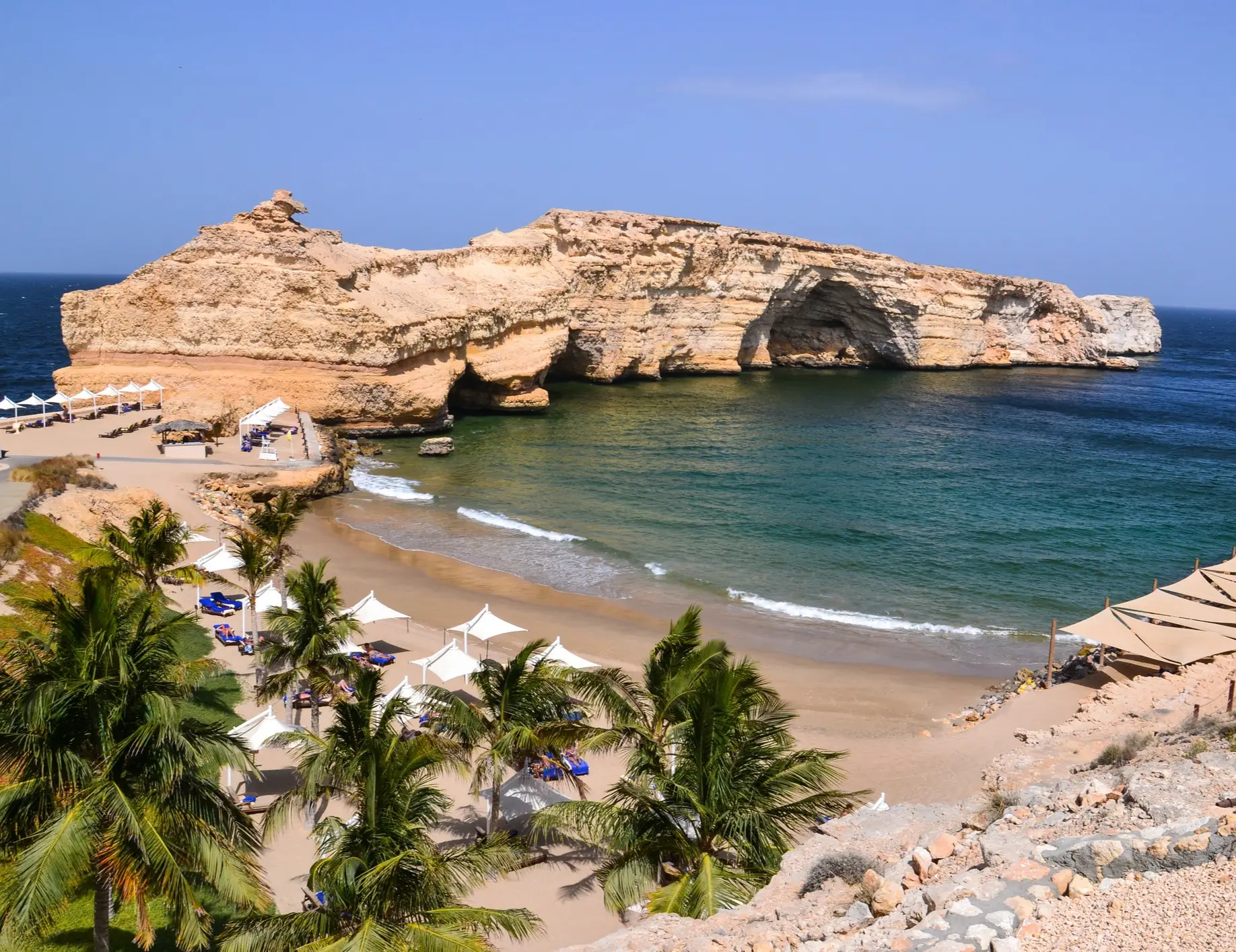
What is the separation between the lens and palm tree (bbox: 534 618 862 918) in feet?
37.8

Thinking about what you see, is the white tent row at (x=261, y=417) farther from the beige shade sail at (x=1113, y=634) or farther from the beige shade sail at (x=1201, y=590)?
the beige shade sail at (x=1201, y=590)

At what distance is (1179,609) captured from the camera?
2255 centimetres

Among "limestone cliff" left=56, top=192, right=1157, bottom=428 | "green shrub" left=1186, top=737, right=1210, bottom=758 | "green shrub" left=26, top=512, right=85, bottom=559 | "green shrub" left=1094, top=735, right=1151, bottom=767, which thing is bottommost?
"green shrub" left=1094, top=735, right=1151, bottom=767

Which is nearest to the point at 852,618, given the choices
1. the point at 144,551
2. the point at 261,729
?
the point at 261,729

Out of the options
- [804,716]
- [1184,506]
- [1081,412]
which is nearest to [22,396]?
[804,716]

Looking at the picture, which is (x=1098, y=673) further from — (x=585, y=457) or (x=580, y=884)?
(x=585, y=457)

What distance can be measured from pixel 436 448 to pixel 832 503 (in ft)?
65.5

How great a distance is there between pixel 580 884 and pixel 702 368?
68091 mm

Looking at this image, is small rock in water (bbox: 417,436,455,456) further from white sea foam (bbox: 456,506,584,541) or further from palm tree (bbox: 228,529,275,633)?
palm tree (bbox: 228,529,275,633)

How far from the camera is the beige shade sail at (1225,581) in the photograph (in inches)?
906

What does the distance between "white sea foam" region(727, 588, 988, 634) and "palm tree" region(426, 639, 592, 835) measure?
15.8m

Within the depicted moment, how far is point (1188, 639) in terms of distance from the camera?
21547 mm

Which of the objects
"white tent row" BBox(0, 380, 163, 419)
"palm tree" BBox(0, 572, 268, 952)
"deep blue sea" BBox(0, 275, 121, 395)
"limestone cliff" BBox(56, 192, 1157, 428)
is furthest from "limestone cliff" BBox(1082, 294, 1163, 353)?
"palm tree" BBox(0, 572, 268, 952)

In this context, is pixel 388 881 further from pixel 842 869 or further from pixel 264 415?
pixel 264 415
